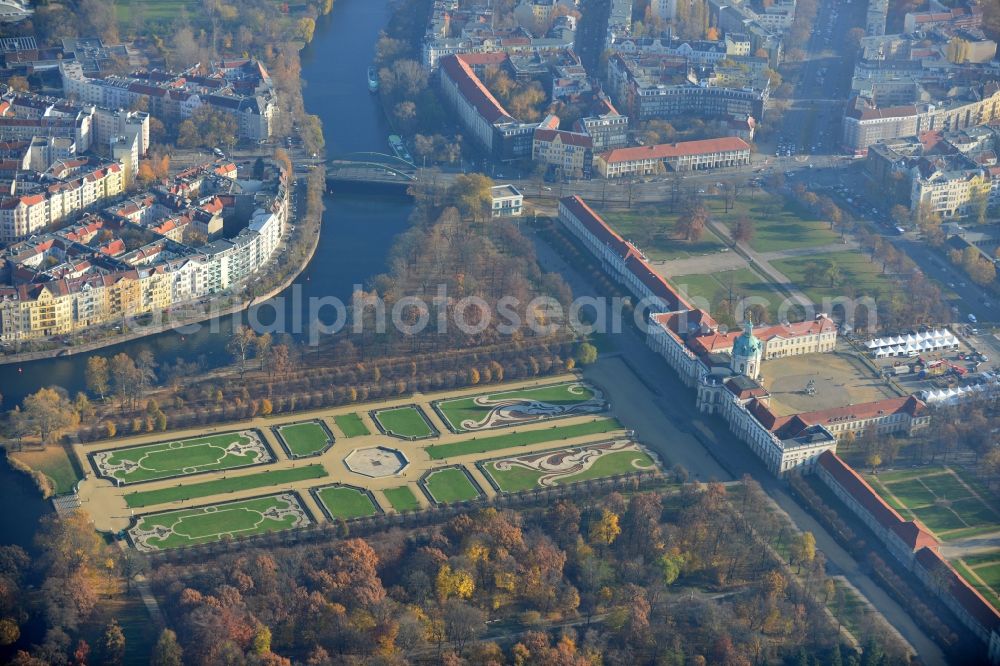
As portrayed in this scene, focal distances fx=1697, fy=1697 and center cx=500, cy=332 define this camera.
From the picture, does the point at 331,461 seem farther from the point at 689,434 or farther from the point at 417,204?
the point at 417,204

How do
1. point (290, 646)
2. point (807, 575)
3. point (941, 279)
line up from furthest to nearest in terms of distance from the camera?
Result: point (941, 279)
point (807, 575)
point (290, 646)

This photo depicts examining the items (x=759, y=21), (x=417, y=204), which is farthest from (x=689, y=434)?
(x=759, y=21)

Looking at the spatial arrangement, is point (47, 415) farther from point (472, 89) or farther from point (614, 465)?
point (472, 89)

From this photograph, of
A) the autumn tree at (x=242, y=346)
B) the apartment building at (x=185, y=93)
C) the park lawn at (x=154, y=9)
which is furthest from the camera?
the park lawn at (x=154, y=9)

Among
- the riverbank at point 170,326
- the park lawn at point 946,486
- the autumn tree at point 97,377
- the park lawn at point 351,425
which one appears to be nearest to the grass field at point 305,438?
the park lawn at point 351,425

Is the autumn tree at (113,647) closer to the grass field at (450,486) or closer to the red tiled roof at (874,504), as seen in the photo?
the grass field at (450,486)

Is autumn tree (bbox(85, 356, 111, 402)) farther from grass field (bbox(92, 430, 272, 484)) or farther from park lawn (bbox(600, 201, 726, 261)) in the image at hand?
park lawn (bbox(600, 201, 726, 261))

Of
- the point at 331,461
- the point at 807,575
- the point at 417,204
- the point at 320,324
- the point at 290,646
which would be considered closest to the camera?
the point at 290,646
